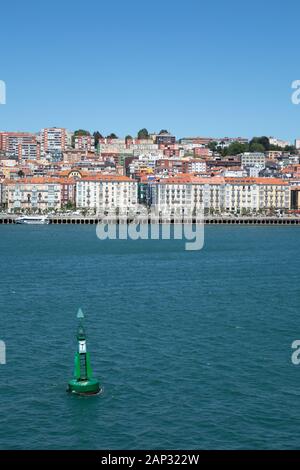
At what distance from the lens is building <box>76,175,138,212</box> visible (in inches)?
2137

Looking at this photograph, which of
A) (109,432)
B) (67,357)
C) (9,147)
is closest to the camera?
(109,432)

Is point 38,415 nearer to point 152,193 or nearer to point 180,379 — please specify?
point 180,379

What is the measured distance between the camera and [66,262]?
76.8 feet

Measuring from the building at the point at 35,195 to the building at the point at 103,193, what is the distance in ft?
5.55

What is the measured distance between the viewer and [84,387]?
8641mm

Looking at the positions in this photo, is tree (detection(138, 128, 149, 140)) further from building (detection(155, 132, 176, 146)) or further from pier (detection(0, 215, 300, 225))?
pier (detection(0, 215, 300, 225))

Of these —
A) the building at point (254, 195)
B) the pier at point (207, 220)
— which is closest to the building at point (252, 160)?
the building at point (254, 195)

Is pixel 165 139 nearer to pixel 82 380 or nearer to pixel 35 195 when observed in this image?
pixel 35 195

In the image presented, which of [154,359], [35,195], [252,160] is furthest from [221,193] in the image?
[154,359]

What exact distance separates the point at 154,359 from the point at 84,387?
168cm

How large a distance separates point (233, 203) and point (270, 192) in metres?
2.74
